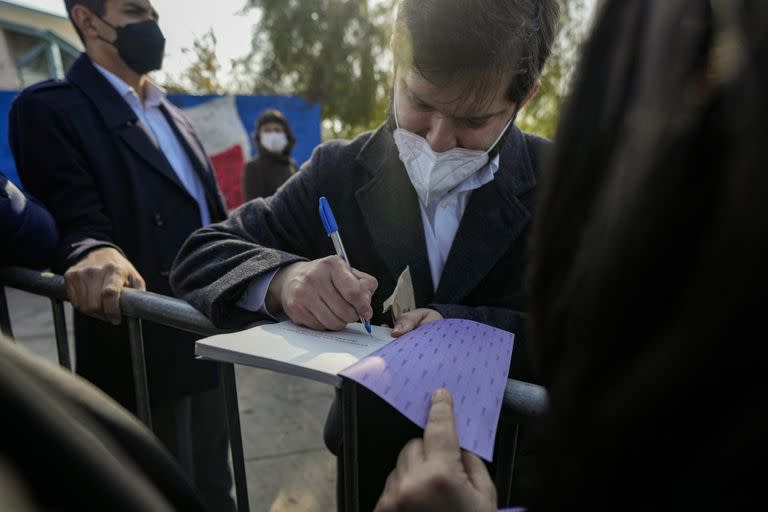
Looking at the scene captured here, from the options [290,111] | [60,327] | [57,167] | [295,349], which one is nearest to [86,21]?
[57,167]

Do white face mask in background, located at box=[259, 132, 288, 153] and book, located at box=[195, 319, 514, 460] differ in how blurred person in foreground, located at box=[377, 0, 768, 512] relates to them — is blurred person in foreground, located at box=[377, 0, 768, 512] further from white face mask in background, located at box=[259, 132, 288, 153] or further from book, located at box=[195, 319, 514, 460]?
Answer: white face mask in background, located at box=[259, 132, 288, 153]

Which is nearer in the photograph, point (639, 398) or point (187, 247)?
point (639, 398)

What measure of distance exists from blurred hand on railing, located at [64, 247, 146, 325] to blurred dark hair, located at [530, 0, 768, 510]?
1366 millimetres

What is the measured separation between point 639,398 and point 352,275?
79cm

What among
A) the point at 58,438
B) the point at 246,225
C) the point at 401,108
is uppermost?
the point at 401,108

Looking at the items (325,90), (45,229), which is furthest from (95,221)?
(325,90)

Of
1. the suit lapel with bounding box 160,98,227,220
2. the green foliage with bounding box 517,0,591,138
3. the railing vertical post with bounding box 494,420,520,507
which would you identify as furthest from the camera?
the green foliage with bounding box 517,0,591,138

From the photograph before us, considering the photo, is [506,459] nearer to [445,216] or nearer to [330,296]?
[330,296]

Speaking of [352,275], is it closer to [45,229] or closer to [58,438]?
[58,438]

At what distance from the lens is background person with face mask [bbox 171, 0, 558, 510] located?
49.3 inches

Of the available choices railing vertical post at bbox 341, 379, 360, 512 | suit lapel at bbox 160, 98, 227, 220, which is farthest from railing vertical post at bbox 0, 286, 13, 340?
railing vertical post at bbox 341, 379, 360, 512

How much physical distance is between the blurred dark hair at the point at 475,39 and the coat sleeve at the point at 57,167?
1.33 metres

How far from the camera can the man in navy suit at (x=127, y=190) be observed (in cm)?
190

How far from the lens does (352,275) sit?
1.12m
